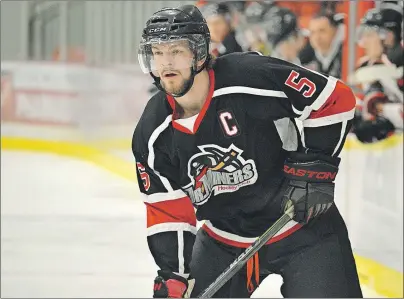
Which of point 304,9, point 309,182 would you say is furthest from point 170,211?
point 304,9

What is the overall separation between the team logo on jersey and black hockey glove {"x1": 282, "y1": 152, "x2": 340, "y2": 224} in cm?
9

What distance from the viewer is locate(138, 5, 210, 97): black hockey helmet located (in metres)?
2.06

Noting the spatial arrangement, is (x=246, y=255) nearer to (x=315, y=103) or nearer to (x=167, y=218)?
(x=167, y=218)

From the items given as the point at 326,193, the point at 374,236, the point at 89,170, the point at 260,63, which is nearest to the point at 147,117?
the point at 260,63

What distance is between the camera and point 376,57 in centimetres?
387

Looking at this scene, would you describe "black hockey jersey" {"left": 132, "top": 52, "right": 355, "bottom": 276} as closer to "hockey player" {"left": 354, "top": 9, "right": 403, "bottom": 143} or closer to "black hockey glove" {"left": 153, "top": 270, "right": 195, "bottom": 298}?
"black hockey glove" {"left": 153, "top": 270, "right": 195, "bottom": 298}

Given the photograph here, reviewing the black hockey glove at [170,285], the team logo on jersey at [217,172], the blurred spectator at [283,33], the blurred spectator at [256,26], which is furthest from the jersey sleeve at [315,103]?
the blurred spectator at [256,26]

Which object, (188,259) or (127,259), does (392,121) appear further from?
(188,259)

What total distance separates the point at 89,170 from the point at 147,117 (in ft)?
10.1

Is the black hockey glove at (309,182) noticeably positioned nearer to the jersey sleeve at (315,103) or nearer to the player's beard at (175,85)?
the jersey sleeve at (315,103)

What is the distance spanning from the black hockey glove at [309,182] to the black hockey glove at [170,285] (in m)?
0.29

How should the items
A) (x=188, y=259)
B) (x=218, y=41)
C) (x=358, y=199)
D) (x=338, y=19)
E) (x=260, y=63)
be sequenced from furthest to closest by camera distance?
(x=338, y=19)
(x=358, y=199)
(x=218, y=41)
(x=188, y=259)
(x=260, y=63)

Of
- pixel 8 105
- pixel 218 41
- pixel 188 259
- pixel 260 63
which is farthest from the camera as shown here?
pixel 8 105

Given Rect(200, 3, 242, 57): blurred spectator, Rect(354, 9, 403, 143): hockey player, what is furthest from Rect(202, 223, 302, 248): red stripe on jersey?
Rect(354, 9, 403, 143): hockey player
